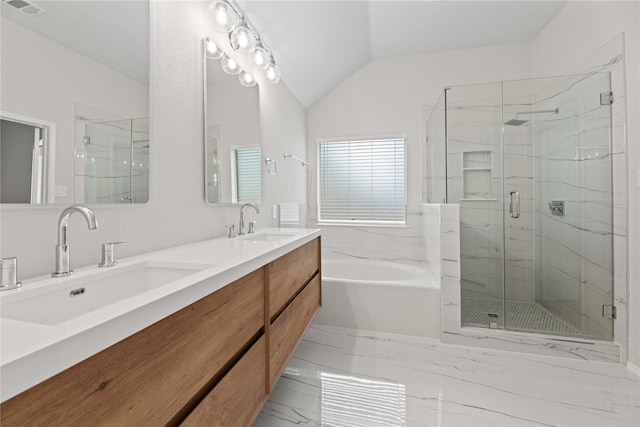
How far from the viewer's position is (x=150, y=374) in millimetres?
608

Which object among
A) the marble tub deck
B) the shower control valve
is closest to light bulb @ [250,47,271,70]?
the marble tub deck

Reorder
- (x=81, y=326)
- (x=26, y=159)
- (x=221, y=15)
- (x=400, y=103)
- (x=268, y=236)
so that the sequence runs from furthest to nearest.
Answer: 1. (x=400, y=103)
2. (x=268, y=236)
3. (x=221, y=15)
4. (x=26, y=159)
5. (x=81, y=326)

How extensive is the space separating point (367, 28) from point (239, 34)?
150 cm

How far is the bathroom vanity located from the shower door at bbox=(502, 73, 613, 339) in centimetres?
199

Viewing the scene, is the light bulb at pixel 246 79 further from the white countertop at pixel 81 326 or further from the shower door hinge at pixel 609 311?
the shower door hinge at pixel 609 311

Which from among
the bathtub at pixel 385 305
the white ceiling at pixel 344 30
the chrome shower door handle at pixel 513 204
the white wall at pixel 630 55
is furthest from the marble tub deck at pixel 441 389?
the white ceiling at pixel 344 30

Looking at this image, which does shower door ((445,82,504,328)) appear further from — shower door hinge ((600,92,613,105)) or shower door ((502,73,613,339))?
shower door hinge ((600,92,613,105))

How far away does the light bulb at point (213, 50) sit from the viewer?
162 cm

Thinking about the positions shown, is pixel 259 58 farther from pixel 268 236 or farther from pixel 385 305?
pixel 385 305

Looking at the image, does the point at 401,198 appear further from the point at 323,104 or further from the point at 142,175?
the point at 142,175

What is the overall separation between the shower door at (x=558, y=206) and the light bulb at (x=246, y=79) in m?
2.08

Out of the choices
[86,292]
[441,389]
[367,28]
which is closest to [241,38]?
[367,28]

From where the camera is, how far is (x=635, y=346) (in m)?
1.83

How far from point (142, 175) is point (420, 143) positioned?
279 cm
